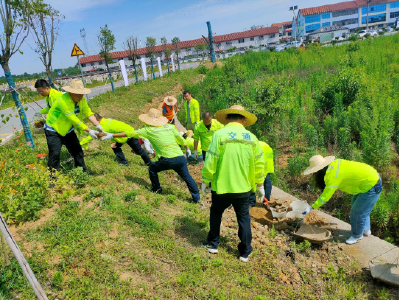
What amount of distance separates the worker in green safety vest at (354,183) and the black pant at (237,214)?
87 cm

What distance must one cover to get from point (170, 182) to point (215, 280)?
2991 millimetres

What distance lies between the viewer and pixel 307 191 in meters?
4.97

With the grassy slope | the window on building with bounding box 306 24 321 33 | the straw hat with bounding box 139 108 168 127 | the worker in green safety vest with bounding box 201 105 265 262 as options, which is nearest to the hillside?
the grassy slope

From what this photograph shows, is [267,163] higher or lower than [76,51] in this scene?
lower

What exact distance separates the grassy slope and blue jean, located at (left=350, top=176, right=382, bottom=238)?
368 millimetres

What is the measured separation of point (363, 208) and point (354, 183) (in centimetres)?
36

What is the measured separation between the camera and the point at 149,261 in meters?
2.92

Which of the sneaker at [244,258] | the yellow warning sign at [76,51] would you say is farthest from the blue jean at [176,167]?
the yellow warning sign at [76,51]

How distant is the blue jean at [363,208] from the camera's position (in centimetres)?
315

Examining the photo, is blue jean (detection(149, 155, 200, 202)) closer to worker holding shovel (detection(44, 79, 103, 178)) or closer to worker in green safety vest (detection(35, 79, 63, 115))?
worker holding shovel (detection(44, 79, 103, 178))

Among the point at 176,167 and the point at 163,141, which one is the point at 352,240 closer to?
the point at 176,167

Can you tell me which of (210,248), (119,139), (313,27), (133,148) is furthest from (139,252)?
(313,27)

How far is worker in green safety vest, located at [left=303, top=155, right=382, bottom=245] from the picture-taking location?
306 centimetres

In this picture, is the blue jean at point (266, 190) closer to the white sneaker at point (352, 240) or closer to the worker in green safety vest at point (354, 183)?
the worker in green safety vest at point (354, 183)
